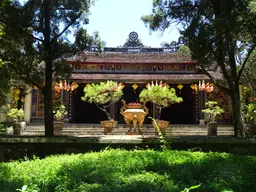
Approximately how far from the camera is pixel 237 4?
700 centimetres

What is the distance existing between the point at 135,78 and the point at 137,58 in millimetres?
2791

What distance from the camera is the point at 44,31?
765cm

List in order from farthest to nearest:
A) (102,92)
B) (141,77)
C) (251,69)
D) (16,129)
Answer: (141,77) < (102,92) < (16,129) < (251,69)

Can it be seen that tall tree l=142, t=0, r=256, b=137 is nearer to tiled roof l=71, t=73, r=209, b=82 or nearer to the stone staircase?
the stone staircase

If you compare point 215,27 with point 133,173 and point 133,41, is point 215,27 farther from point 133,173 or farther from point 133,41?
point 133,41

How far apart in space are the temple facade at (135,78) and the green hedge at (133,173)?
11.3 meters

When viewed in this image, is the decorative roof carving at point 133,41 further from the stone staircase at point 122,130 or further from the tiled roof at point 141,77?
the stone staircase at point 122,130

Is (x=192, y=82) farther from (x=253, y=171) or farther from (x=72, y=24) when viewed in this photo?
(x=253, y=171)

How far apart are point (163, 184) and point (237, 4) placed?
528cm

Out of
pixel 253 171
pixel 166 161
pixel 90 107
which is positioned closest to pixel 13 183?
pixel 166 161

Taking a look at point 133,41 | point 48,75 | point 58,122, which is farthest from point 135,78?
point 48,75

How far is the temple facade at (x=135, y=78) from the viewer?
17.0 m

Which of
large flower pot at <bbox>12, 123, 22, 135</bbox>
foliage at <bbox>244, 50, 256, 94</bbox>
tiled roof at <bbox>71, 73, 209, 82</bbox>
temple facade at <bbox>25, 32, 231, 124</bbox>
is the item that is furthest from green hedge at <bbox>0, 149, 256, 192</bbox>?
tiled roof at <bbox>71, 73, 209, 82</bbox>

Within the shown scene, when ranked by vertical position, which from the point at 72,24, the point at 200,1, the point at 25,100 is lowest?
the point at 25,100
